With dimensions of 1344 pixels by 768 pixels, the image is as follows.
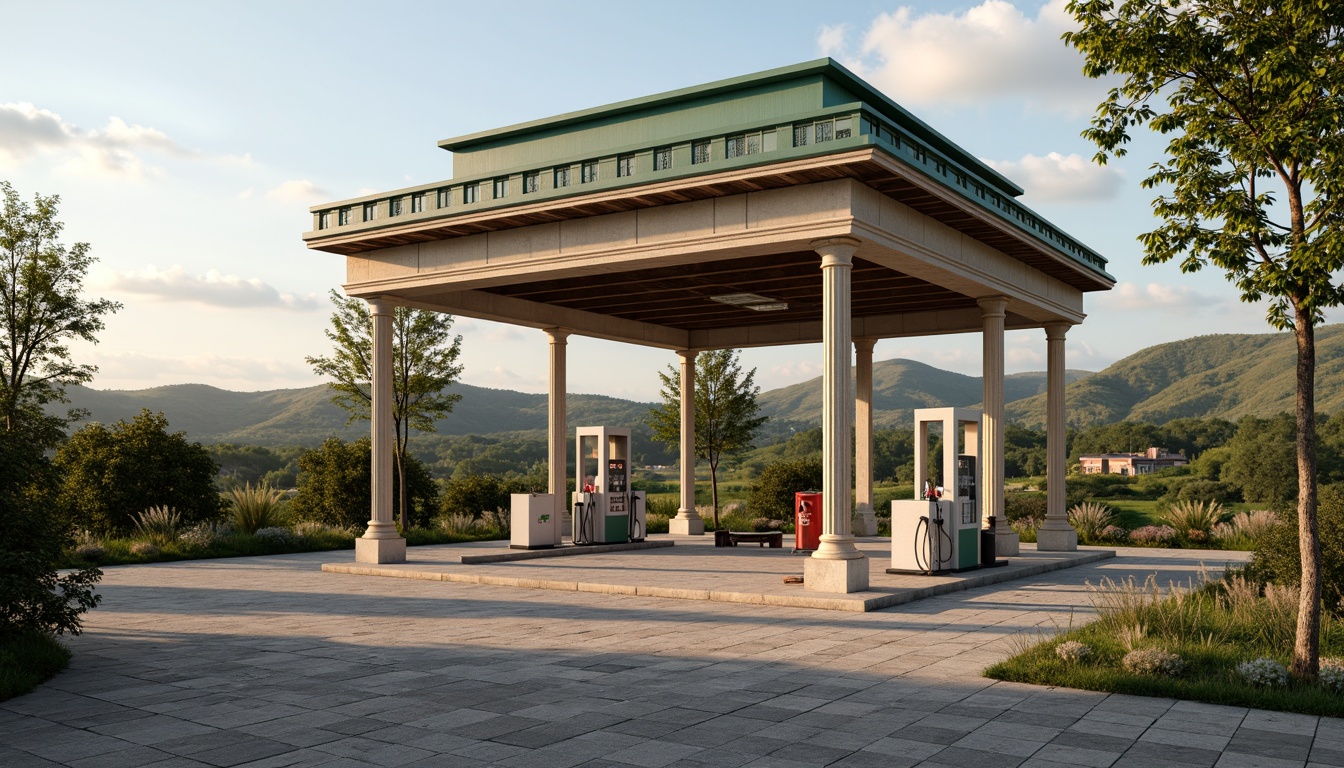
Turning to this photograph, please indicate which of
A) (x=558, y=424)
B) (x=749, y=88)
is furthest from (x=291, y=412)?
(x=749, y=88)

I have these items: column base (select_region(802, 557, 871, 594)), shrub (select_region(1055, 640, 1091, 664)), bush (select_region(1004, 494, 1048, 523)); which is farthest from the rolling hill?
shrub (select_region(1055, 640, 1091, 664))

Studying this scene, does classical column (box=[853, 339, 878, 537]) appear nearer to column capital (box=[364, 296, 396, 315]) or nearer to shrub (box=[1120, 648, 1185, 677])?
column capital (box=[364, 296, 396, 315])

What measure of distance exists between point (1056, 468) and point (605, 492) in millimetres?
10624

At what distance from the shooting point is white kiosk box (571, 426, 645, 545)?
79.7 feet

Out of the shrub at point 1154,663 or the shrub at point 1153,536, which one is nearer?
the shrub at point 1154,663

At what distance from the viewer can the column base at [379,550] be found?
20.4 meters

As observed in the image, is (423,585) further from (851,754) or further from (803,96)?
(851,754)

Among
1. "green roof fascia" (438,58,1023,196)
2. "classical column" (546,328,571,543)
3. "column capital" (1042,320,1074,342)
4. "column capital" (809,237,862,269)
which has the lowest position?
"classical column" (546,328,571,543)

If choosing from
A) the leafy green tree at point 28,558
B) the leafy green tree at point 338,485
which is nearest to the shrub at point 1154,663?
the leafy green tree at point 28,558

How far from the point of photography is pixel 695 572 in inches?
737

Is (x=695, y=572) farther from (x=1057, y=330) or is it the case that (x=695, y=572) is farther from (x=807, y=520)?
(x=1057, y=330)

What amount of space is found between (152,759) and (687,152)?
37.6 feet

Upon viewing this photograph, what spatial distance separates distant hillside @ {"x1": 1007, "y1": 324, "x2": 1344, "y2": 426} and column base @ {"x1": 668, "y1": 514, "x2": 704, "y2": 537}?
82164 mm

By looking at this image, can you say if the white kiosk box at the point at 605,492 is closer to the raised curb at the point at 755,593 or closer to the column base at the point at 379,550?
the raised curb at the point at 755,593
